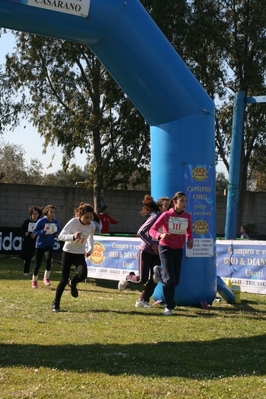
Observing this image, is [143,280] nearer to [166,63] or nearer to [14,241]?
[166,63]

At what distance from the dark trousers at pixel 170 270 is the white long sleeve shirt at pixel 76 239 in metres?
1.13

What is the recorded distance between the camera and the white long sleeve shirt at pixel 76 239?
10.1 meters

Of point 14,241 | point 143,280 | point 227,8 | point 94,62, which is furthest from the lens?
point 227,8

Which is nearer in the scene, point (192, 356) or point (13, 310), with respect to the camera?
point (192, 356)

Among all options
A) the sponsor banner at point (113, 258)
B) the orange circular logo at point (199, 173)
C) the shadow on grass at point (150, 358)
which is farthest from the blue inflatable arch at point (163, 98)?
the sponsor banner at point (113, 258)

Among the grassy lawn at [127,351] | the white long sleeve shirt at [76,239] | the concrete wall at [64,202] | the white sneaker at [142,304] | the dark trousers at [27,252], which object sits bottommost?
the grassy lawn at [127,351]

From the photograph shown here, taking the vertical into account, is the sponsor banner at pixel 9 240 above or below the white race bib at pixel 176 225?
below

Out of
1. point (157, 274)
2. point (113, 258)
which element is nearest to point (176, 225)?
point (157, 274)

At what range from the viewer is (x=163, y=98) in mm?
10664

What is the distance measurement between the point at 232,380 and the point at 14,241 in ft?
55.0

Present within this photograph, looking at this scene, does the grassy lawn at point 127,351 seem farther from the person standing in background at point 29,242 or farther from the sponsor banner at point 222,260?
the person standing in background at point 29,242

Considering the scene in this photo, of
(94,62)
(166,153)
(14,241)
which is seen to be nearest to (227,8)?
(94,62)

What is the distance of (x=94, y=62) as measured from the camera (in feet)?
82.4

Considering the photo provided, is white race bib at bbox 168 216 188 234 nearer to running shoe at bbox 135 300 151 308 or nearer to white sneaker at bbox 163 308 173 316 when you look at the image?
white sneaker at bbox 163 308 173 316
